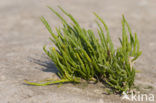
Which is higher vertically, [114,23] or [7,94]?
[114,23]

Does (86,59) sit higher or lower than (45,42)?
lower

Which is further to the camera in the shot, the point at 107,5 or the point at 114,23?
the point at 107,5

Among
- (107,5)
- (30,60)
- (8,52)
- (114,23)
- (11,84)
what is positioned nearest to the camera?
(11,84)

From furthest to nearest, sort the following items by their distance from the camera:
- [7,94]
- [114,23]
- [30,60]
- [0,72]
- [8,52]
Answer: [114,23], [8,52], [30,60], [0,72], [7,94]

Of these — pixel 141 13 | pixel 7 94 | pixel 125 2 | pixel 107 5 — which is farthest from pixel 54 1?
pixel 7 94

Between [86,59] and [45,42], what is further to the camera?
[45,42]

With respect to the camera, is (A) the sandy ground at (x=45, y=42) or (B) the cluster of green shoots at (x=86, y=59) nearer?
(A) the sandy ground at (x=45, y=42)

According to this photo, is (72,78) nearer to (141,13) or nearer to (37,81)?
(37,81)

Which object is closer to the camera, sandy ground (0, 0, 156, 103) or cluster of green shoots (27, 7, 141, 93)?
sandy ground (0, 0, 156, 103)
